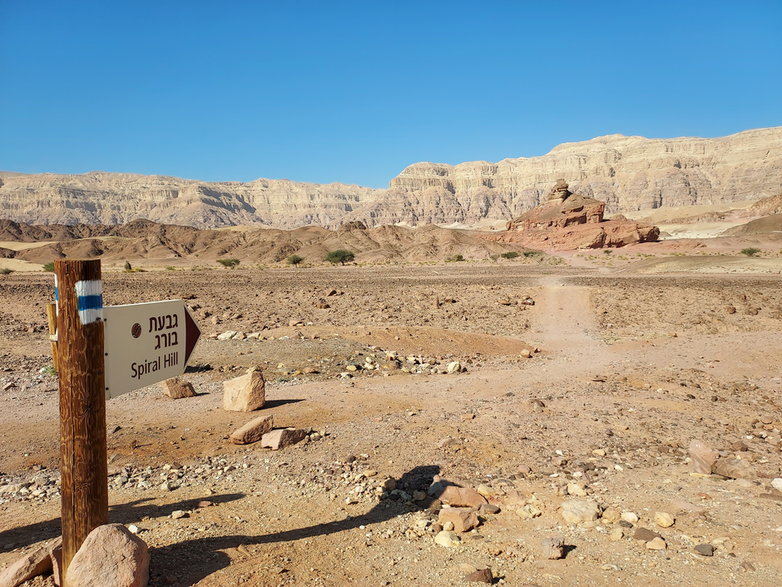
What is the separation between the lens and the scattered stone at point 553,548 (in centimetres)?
442

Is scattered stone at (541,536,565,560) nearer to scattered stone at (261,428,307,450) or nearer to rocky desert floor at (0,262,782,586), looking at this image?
rocky desert floor at (0,262,782,586)

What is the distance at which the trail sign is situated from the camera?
11.9 ft

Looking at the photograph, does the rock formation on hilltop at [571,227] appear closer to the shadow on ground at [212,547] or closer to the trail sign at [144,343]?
the shadow on ground at [212,547]

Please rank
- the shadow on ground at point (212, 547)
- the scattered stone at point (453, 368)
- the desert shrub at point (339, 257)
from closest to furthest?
1. the shadow on ground at point (212, 547)
2. the scattered stone at point (453, 368)
3. the desert shrub at point (339, 257)

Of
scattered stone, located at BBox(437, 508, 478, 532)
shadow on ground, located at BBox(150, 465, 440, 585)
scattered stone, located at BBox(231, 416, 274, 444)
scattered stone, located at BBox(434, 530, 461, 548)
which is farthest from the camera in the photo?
scattered stone, located at BBox(231, 416, 274, 444)

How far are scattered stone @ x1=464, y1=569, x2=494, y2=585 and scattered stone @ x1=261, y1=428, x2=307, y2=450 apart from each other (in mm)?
3371

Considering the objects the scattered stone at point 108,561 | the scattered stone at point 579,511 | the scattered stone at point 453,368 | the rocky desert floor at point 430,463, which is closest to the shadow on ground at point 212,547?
the rocky desert floor at point 430,463

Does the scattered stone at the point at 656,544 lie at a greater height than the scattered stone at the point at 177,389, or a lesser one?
lesser

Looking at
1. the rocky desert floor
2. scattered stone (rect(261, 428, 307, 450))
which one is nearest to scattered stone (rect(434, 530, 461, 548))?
the rocky desert floor

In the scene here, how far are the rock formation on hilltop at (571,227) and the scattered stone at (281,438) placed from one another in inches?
2574

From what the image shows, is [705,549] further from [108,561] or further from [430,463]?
[108,561]

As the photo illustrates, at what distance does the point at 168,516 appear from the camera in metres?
5.07

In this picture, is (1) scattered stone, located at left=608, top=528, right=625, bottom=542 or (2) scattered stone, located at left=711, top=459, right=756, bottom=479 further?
(2) scattered stone, located at left=711, top=459, right=756, bottom=479

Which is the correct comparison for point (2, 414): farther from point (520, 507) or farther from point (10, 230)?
point (10, 230)
